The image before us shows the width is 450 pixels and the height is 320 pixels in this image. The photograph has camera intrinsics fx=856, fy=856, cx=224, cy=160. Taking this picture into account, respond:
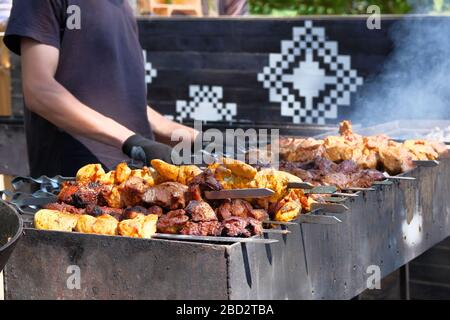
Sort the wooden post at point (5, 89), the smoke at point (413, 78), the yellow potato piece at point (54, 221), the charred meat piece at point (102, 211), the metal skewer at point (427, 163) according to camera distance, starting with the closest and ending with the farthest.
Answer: the yellow potato piece at point (54, 221) < the charred meat piece at point (102, 211) < the metal skewer at point (427, 163) < the smoke at point (413, 78) < the wooden post at point (5, 89)

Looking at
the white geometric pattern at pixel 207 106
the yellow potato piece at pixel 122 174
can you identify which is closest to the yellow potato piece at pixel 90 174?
the yellow potato piece at pixel 122 174

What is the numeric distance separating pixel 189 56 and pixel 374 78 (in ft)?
6.56

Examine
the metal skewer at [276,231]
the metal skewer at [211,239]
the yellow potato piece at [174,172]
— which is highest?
the yellow potato piece at [174,172]

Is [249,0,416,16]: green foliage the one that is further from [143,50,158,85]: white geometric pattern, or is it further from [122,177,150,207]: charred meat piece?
[122,177,150,207]: charred meat piece

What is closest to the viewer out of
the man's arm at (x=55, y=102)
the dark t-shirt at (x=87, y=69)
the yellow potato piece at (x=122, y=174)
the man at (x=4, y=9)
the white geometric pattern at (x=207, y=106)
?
the yellow potato piece at (x=122, y=174)

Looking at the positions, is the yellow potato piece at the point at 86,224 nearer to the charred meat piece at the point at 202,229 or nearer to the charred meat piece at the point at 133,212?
the charred meat piece at the point at 133,212

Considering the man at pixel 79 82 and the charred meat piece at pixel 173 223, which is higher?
the man at pixel 79 82

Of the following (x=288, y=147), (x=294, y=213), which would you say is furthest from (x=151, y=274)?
(x=288, y=147)

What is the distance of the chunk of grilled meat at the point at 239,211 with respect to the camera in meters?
3.53

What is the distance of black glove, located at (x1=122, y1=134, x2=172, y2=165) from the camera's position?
173 inches

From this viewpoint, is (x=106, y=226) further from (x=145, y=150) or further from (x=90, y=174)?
(x=145, y=150)

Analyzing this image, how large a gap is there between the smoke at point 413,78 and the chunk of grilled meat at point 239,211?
3.82 m

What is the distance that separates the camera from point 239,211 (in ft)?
11.6

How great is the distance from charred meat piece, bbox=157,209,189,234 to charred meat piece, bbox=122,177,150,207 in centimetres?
25
